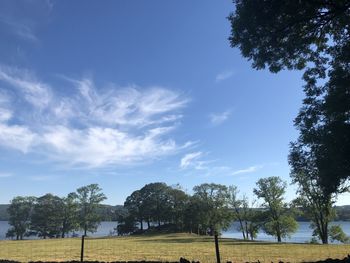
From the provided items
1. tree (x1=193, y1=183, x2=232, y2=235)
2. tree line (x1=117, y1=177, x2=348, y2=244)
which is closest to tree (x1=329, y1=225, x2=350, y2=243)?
tree line (x1=117, y1=177, x2=348, y2=244)

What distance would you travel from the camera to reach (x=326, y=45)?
16.0 m

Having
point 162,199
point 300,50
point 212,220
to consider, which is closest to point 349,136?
point 300,50

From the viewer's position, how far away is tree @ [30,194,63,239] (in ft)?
305

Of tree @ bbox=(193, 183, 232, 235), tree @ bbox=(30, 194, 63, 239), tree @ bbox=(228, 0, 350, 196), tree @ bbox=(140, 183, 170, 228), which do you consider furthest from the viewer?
tree @ bbox=(30, 194, 63, 239)

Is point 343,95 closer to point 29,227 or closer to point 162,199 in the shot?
point 162,199

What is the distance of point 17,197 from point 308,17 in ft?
324

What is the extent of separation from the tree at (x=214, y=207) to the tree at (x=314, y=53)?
64.0 metres

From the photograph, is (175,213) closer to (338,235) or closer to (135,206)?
(135,206)

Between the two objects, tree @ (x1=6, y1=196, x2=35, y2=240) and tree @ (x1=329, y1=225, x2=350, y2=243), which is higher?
tree @ (x1=6, y1=196, x2=35, y2=240)

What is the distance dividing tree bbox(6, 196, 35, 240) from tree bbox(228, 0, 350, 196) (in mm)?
91698

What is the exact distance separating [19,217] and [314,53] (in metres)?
93.1

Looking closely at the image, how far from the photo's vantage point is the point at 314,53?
16156 millimetres

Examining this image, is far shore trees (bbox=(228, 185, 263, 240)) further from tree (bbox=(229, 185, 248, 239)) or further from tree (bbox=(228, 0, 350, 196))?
tree (bbox=(228, 0, 350, 196))

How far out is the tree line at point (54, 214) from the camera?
93375 mm
